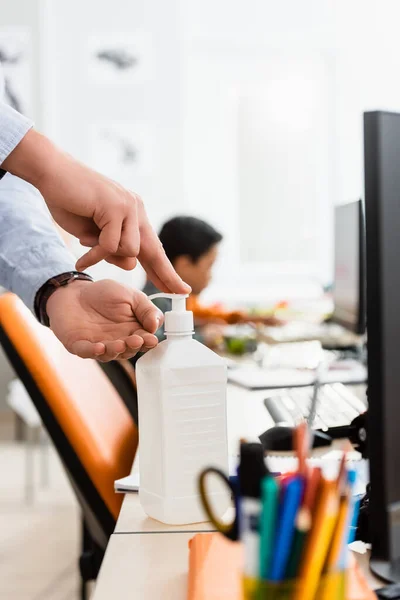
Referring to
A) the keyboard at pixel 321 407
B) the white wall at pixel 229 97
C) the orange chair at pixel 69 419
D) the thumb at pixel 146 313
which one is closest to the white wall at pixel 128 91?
the white wall at pixel 229 97

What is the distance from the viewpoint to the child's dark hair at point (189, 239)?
106 inches

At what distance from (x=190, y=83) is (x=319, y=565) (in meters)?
4.29

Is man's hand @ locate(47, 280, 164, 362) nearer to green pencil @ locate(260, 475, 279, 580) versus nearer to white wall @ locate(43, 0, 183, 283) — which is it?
green pencil @ locate(260, 475, 279, 580)

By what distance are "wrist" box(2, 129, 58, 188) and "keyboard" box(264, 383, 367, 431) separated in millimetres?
567

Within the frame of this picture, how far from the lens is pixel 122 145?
4375mm

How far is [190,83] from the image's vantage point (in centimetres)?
447

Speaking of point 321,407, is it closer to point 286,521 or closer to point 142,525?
point 142,525

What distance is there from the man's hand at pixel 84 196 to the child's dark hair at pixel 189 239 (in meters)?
1.84

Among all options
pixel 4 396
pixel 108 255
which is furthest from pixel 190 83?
pixel 108 255

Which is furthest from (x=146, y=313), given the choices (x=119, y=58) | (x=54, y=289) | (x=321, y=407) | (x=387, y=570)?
(x=119, y=58)

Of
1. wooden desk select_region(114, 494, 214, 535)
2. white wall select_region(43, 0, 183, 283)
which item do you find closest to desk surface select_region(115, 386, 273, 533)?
wooden desk select_region(114, 494, 214, 535)

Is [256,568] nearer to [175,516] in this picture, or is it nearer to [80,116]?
[175,516]

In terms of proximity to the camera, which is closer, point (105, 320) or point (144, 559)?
point (144, 559)

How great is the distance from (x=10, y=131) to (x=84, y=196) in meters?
0.10
